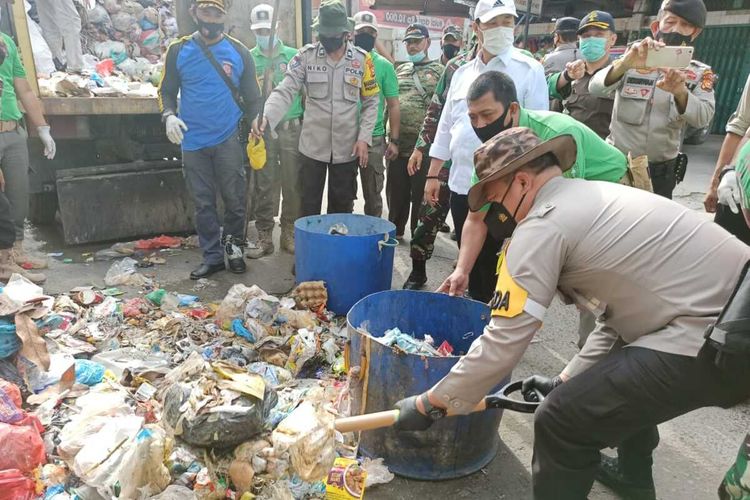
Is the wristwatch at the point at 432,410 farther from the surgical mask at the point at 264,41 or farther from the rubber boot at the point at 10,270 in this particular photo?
the surgical mask at the point at 264,41

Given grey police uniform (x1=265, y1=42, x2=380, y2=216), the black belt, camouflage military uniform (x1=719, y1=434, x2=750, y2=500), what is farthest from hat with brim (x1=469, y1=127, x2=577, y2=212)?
the black belt

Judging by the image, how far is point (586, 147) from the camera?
2.54 meters

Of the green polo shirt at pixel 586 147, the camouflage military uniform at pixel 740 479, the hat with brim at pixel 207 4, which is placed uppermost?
the hat with brim at pixel 207 4

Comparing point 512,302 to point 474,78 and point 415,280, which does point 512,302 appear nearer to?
point 474,78

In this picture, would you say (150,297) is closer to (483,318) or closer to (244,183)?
(244,183)

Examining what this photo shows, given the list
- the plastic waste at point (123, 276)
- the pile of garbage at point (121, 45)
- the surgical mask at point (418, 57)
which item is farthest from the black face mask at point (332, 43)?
the plastic waste at point (123, 276)

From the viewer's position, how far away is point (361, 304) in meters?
2.77

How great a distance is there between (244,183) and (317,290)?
1.46 meters

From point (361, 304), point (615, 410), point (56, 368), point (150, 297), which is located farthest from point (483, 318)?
point (150, 297)

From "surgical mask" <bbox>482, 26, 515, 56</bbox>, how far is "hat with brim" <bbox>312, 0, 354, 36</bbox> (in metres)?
1.40

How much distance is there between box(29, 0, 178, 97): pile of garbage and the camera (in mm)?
5137

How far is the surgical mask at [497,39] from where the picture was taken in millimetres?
3168

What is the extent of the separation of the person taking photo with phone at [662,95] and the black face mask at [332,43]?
1.94m

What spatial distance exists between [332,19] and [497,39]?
4.99 feet
